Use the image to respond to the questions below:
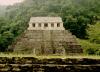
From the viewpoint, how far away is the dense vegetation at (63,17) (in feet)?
173

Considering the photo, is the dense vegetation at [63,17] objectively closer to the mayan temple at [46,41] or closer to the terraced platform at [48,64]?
the mayan temple at [46,41]

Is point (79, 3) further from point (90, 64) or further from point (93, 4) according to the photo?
point (90, 64)

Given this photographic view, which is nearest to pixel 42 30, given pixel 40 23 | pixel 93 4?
pixel 40 23

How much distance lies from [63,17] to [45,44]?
58.3 ft

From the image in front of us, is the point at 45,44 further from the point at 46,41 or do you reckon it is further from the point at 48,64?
the point at 48,64

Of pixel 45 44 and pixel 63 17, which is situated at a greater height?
pixel 63 17

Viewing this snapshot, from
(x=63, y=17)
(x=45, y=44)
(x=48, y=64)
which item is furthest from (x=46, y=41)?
(x=48, y=64)

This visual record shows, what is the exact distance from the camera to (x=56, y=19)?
163 ft

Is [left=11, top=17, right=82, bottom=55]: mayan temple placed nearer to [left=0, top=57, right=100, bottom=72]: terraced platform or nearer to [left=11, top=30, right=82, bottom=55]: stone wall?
[left=11, top=30, right=82, bottom=55]: stone wall

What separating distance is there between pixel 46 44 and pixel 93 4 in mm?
31347

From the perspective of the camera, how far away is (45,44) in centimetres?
4606

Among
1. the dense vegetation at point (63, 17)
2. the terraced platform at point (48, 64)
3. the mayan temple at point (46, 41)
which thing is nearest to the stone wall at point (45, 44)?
the mayan temple at point (46, 41)

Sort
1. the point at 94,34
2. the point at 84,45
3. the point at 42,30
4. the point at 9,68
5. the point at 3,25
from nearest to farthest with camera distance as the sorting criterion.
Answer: the point at 9,68 < the point at 94,34 < the point at 84,45 < the point at 42,30 < the point at 3,25

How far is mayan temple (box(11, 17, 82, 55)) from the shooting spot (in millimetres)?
45250
